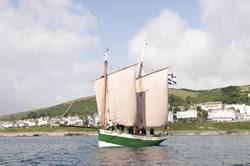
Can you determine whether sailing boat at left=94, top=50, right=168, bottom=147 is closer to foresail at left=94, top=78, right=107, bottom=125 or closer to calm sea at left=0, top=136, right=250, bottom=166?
foresail at left=94, top=78, right=107, bottom=125

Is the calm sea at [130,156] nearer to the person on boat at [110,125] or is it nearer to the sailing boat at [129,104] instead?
the sailing boat at [129,104]

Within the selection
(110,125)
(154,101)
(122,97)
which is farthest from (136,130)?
(122,97)

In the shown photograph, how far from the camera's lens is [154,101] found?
92062mm

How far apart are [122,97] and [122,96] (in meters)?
0.18

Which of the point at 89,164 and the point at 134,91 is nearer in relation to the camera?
the point at 89,164

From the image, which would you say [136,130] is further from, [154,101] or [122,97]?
[122,97]

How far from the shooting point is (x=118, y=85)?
283 ft

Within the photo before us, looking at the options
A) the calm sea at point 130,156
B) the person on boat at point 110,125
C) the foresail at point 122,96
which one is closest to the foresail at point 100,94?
the person on boat at point 110,125

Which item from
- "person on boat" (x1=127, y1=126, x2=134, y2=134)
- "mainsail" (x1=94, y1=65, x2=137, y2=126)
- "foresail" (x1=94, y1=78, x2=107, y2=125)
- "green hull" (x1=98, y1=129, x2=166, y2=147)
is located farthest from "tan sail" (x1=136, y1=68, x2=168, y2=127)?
"foresail" (x1=94, y1=78, x2=107, y2=125)

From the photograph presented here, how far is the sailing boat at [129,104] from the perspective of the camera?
85.6 metres

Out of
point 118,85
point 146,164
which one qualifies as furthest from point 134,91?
point 146,164

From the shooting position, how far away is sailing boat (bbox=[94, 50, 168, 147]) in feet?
281

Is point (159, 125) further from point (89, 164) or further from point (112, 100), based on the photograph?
point (89, 164)

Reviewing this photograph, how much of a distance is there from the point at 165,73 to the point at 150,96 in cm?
545
